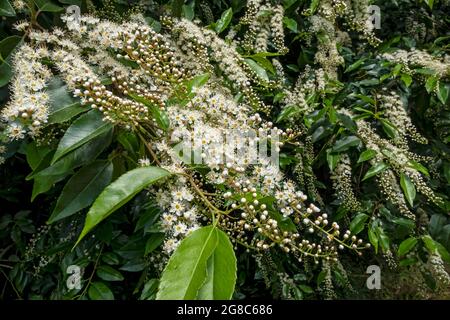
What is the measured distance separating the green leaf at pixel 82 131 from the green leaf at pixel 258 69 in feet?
2.81

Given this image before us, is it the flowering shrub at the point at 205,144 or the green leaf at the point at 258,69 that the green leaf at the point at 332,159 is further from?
the green leaf at the point at 258,69

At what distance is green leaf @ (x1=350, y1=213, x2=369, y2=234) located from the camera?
2.02 meters

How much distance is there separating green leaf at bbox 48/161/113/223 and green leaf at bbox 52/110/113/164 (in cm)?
13

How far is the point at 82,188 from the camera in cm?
133

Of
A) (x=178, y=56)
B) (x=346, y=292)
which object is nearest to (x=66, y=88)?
(x=178, y=56)

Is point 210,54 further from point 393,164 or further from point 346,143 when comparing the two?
point 393,164

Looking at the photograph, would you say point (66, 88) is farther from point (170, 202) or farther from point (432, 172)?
point (432, 172)

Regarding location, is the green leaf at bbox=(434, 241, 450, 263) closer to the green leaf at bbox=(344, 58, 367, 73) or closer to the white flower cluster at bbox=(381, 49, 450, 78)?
the white flower cluster at bbox=(381, 49, 450, 78)

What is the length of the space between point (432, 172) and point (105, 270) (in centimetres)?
167

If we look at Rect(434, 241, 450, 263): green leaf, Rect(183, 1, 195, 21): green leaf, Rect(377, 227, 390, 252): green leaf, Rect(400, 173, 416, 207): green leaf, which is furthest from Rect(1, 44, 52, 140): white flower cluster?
Rect(434, 241, 450, 263): green leaf

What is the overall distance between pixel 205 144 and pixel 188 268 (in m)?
0.45

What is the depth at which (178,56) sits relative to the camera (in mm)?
1803

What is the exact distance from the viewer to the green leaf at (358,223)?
2023 millimetres

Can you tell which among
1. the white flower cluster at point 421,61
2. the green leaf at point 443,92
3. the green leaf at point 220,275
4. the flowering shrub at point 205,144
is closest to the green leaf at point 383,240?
the flowering shrub at point 205,144
